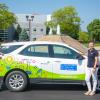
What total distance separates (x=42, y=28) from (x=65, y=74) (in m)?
121

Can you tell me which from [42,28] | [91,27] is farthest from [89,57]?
[42,28]

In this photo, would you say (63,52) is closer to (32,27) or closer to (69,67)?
(69,67)

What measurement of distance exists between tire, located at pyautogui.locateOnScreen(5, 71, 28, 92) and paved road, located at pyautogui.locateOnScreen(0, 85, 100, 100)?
196mm

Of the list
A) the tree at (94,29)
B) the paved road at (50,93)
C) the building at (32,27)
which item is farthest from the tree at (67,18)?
the paved road at (50,93)

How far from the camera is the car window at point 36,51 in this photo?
1058 cm

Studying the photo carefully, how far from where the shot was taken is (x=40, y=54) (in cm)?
1058

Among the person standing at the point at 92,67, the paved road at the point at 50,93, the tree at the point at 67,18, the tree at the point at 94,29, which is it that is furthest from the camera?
the tree at the point at 94,29

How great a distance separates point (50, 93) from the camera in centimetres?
1027

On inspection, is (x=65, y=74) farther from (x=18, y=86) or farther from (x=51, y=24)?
(x=51, y=24)

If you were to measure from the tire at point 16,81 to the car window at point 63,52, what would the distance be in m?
1.23

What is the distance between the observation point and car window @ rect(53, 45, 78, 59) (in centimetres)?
1043

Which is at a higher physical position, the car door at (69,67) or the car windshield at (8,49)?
the car windshield at (8,49)

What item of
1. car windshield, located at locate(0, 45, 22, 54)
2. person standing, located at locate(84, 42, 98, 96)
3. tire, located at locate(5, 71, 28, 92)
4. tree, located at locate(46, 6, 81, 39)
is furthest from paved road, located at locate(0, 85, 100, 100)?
tree, located at locate(46, 6, 81, 39)

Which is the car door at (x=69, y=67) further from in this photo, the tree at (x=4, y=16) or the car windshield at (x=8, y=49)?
the tree at (x=4, y=16)
